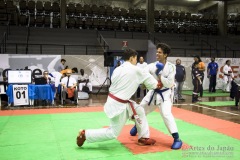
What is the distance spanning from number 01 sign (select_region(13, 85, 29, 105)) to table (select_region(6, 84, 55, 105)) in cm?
12

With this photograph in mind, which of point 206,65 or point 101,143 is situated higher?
point 206,65

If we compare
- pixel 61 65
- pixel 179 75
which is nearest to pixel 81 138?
pixel 179 75

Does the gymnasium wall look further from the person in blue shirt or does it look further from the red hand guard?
the red hand guard

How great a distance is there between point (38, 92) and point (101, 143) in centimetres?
523

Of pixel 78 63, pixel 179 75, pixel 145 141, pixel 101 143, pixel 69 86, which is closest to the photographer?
pixel 145 141

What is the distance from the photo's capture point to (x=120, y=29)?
57.4ft

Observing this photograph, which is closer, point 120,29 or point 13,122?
point 13,122

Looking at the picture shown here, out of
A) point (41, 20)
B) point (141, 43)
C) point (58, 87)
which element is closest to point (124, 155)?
point (58, 87)

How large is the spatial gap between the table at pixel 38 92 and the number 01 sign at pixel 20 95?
12 cm

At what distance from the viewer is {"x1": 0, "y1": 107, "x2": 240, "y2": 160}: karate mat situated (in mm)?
3848

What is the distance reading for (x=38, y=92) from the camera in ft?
29.6

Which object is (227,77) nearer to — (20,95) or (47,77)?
(47,77)

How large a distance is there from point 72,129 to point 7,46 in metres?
9.22

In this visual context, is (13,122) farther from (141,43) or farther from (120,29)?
(120,29)
